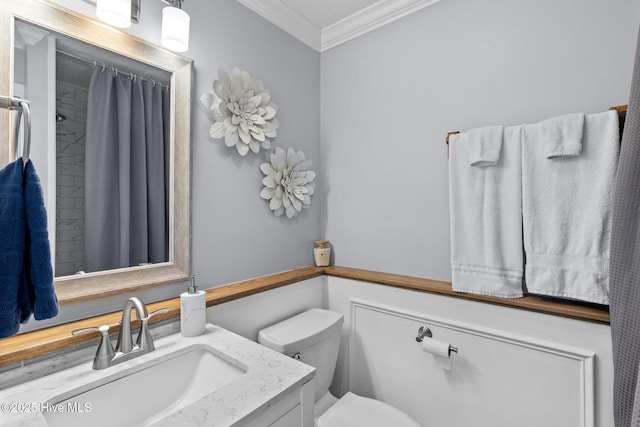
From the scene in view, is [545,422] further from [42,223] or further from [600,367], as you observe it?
[42,223]

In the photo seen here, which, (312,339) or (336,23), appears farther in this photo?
(336,23)

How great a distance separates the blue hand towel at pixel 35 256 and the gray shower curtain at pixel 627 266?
130 centimetres

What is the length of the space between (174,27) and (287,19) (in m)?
0.80

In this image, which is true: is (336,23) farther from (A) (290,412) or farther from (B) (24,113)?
(A) (290,412)

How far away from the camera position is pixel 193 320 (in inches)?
41.9

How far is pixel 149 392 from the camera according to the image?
2.95 feet

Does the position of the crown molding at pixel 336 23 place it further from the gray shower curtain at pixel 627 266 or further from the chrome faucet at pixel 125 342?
the chrome faucet at pixel 125 342

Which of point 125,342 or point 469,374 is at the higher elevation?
point 125,342

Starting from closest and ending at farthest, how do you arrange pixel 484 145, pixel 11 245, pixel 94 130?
pixel 11 245
pixel 94 130
pixel 484 145

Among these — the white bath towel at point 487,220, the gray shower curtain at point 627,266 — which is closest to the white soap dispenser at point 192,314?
the white bath towel at point 487,220

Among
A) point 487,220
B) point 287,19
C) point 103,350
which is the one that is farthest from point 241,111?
point 487,220

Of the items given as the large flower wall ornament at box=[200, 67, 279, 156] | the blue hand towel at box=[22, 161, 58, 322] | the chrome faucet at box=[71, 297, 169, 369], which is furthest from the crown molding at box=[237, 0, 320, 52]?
the chrome faucet at box=[71, 297, 169, 369]

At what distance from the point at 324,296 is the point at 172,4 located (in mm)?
1562

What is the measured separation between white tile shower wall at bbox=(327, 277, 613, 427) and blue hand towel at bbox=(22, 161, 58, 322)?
1.30m
